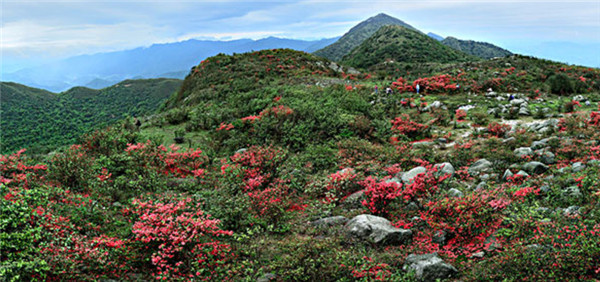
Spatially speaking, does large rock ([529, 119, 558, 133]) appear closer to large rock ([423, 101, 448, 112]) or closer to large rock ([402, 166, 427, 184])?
large rock ([423, 101, 448, 112])

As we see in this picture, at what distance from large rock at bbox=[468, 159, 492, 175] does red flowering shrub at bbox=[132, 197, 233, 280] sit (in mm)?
6564

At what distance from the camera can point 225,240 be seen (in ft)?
19.6

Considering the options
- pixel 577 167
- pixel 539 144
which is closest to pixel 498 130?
pixel 539 144

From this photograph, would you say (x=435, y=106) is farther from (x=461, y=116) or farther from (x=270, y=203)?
(x=270, y=203)

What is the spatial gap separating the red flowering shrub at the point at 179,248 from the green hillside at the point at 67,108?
49391mm

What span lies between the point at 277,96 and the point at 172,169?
9.04m

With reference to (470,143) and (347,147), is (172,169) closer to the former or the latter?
(347,147)

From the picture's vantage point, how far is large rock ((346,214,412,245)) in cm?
563

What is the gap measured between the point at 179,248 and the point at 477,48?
125 m

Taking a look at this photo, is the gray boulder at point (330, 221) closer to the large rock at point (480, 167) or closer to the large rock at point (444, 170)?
the large rock at point (444, 170)

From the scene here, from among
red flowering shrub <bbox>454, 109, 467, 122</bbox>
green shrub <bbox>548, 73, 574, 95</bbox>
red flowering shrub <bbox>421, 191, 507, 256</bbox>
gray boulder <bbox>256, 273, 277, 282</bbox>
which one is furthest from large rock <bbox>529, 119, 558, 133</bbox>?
green shrub <bbox>548, 73, 574, 95</bbox>

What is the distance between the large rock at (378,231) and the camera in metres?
5.63

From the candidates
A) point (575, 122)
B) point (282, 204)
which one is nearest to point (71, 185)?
point (282, 204)

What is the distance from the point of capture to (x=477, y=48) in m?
106
